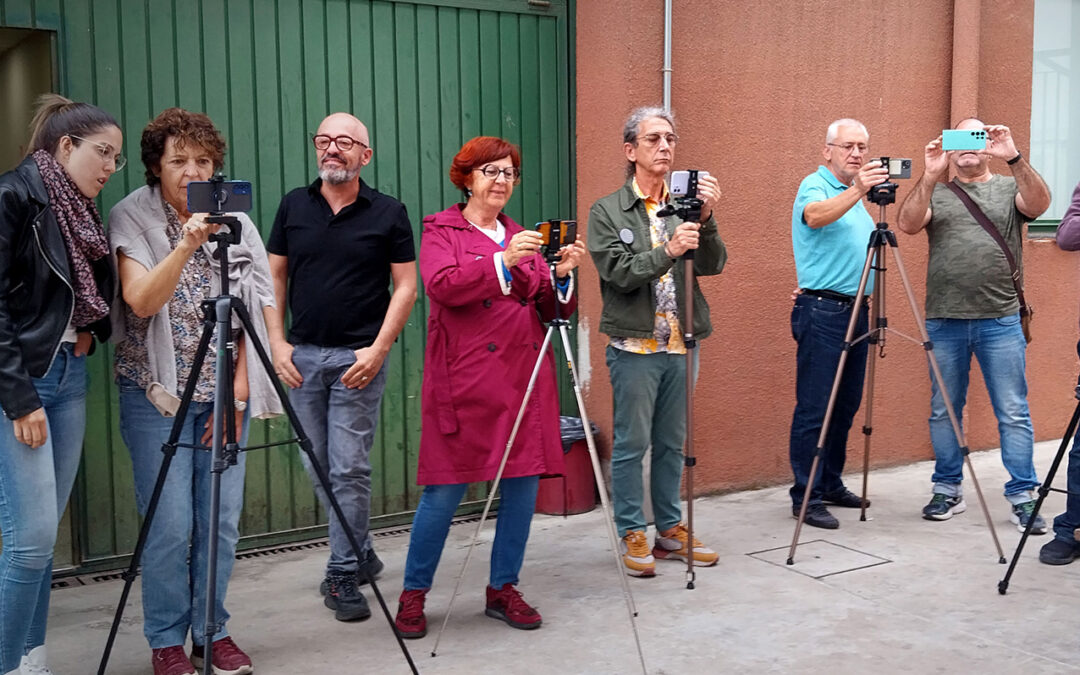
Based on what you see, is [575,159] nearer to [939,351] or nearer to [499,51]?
[499,51]

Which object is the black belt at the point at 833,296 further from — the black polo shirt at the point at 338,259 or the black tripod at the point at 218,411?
the black tripod at the point at 218,411

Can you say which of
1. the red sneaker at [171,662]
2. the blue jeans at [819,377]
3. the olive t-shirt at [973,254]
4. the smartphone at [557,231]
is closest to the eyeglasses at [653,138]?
the smartphone at [557,231]

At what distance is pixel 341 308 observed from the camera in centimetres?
461

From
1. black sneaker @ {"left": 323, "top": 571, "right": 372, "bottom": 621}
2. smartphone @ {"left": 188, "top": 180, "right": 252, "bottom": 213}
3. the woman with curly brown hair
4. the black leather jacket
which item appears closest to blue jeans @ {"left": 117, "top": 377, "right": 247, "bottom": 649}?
the woman with curly brown hair

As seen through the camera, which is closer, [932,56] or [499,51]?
[499,51]

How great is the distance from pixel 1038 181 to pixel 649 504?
104 inches

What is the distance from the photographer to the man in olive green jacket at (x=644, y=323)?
5078 mm

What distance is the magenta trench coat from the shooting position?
4.34m

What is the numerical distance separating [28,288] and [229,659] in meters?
1.48

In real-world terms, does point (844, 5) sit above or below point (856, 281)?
above

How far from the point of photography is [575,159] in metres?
6.35

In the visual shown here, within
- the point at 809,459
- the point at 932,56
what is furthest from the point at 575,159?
the point at 932,56

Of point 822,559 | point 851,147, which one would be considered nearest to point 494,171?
point 851,147

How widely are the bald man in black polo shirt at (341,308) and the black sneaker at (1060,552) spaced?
3.15m
